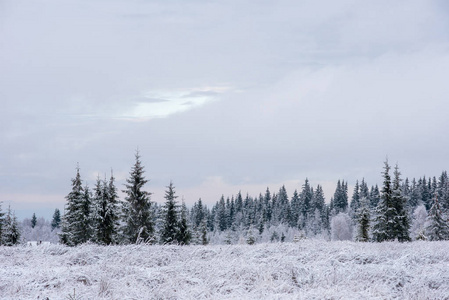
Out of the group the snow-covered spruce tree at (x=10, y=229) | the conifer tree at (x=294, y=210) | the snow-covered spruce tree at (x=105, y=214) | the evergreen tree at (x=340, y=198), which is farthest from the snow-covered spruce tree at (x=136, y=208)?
the evergreen tree at (x=340, y=198)

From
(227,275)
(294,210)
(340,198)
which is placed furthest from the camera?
(340,198)

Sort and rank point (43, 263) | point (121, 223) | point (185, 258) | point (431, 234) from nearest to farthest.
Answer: point (43, 263), point (185, 258), point (121, 223), point (431, 234)

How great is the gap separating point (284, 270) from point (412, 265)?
3.17 metres

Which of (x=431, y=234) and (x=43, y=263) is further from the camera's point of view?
(x=431, y=234)

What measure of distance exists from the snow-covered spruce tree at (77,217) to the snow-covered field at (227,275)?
1219 inches

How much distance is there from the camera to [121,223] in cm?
3638

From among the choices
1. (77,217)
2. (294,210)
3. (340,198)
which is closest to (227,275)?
(77,217)

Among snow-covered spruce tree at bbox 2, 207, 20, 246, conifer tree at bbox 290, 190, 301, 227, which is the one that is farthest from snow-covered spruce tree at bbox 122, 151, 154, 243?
conifer tree at bbox 290, 190, 301, 227

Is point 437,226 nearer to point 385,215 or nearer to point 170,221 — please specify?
point 385,215

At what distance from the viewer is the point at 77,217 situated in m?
Result: 38.9

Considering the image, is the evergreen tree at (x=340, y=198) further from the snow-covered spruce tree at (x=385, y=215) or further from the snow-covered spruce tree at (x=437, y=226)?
the snow-covered spruce tree at (x=385, y=215)

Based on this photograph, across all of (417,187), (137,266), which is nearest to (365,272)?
(137,266)

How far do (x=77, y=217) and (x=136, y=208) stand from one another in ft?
27.2

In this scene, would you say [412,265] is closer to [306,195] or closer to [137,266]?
[137,266]
